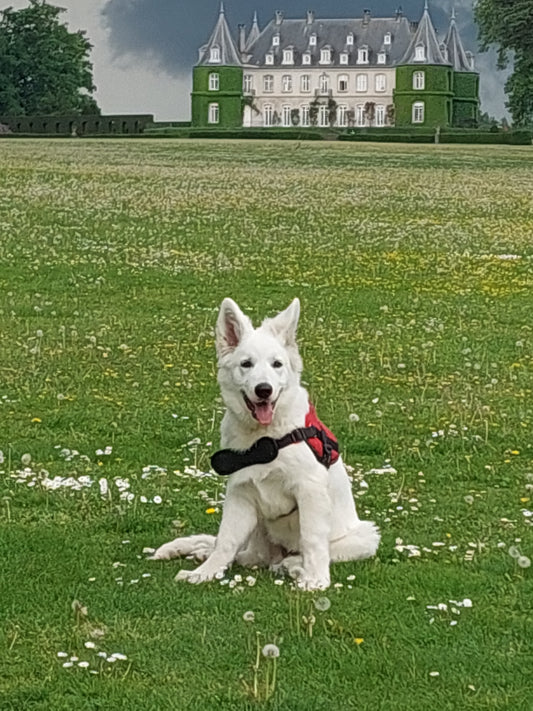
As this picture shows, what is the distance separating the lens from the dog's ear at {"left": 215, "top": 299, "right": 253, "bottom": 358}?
22.3 ft

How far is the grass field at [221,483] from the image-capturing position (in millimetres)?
5789

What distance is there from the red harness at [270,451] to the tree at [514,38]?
6921cm

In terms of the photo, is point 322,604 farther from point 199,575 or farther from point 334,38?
point 334,38

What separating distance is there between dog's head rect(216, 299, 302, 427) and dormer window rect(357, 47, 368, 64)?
548ft

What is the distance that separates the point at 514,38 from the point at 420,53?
287 feet

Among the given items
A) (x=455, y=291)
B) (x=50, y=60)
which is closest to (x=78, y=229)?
(x=455, y=291)

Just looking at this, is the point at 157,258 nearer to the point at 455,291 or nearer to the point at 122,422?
the point at 455,291

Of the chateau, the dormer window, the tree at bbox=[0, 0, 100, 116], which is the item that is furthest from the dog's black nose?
the dormer window

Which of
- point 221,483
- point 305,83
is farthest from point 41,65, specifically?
point 221,483

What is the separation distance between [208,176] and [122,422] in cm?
3284

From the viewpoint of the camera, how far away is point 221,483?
8797mm

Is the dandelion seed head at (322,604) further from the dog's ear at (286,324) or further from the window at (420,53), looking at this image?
the window at (420,53)

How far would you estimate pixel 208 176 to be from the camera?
42.8m

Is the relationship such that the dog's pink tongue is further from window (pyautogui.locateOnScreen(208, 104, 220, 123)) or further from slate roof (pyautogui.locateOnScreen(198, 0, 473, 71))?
slate roof (pyautogui.locateOnScreen(198, 0, 473, 71))
